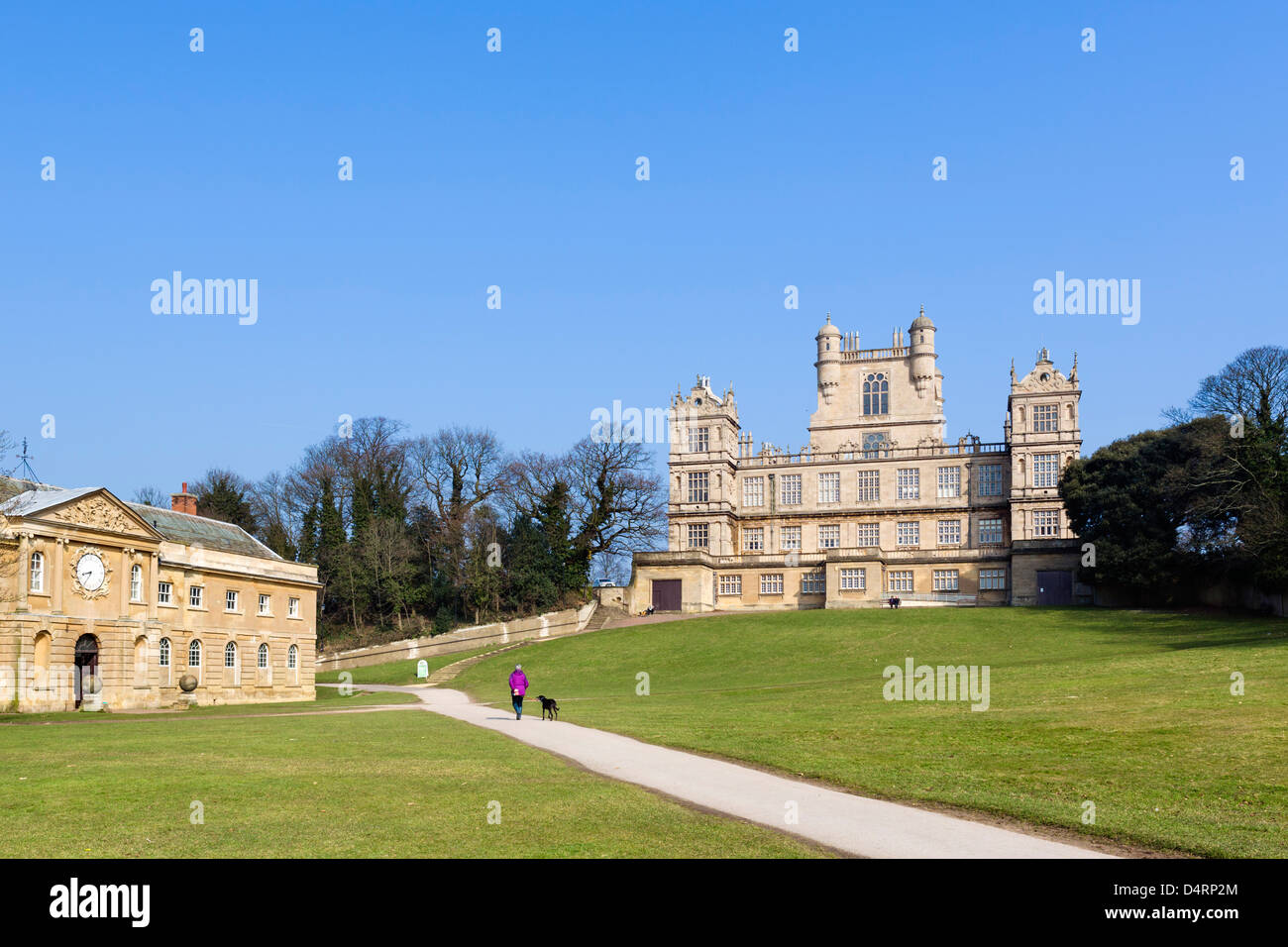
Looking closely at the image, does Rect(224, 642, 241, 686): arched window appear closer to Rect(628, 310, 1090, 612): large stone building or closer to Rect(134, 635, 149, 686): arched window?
Rect(134, 635, 149, 686): arched window

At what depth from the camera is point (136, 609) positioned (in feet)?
160

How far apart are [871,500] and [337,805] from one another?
238 ft

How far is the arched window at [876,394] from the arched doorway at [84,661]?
59.3 metres

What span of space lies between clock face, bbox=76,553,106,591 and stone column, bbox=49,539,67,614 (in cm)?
95

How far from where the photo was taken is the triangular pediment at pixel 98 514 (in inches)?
1767

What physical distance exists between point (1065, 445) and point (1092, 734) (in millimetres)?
59306

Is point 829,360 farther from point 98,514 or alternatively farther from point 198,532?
point 98,514

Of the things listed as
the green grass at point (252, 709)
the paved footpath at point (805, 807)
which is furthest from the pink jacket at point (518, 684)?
the green grass at point (252, 709)

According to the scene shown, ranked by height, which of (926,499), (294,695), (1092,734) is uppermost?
(926,499)

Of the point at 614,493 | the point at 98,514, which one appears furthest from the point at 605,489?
the point at 98,514
